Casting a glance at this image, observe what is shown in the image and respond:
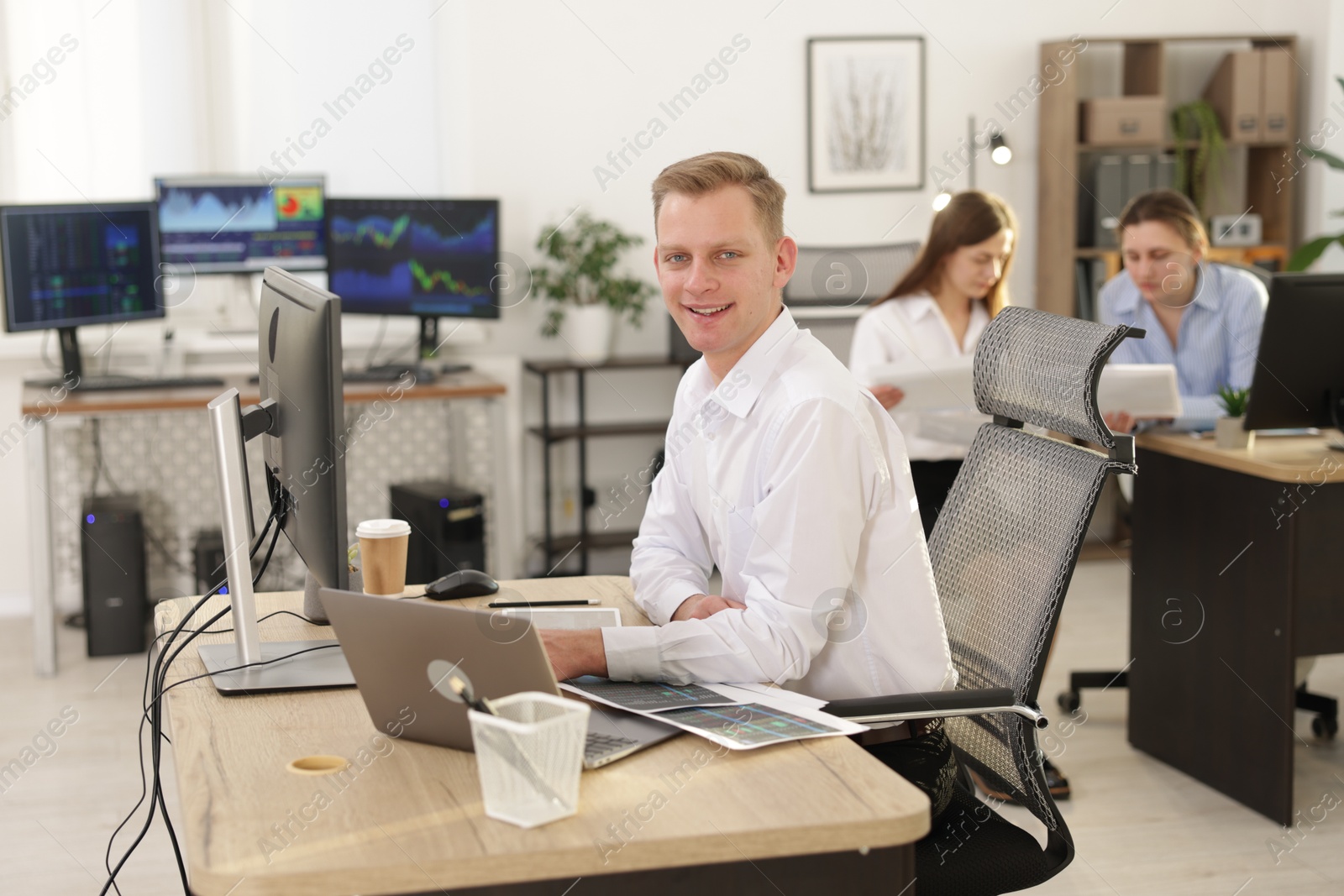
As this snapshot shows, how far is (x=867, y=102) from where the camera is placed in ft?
16.8

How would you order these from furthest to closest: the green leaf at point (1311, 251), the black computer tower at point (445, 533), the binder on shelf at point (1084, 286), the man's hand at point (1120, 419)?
the binder on shelf at point (1084, 286), the green leaf at point (1311, 251), the black computer tower at point (445, 533), the man's hand at point (1120, 419)

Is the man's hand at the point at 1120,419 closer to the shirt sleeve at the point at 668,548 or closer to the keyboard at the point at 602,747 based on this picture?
the shirt sleeve at the point at 668,548

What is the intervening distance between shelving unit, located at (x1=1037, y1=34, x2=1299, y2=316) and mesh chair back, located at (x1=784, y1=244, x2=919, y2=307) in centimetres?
100

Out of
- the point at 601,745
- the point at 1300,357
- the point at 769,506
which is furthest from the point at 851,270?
the point at 601,745

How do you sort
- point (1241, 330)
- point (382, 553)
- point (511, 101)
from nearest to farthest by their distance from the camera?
point (382, 553) < point (1241, 330) < point (511, 101)

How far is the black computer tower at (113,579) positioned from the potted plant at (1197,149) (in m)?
4.09

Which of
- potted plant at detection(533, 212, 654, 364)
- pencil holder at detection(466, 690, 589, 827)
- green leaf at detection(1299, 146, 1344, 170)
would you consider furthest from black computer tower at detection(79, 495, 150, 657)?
green leaf at detection(1299, 146, 1344, 170)

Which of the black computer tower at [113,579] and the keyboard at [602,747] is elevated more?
the keyboard at [602,747]

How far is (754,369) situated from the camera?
1702mm

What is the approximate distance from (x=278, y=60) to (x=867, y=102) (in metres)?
2.27

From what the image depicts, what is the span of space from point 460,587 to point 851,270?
2840mm

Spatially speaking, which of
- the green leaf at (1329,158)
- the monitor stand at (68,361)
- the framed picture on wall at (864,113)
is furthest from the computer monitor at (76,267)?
the green leaf at (1329,158)

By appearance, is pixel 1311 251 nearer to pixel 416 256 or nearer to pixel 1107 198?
pixel 1107 198

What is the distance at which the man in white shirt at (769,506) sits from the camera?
58.8 inches
